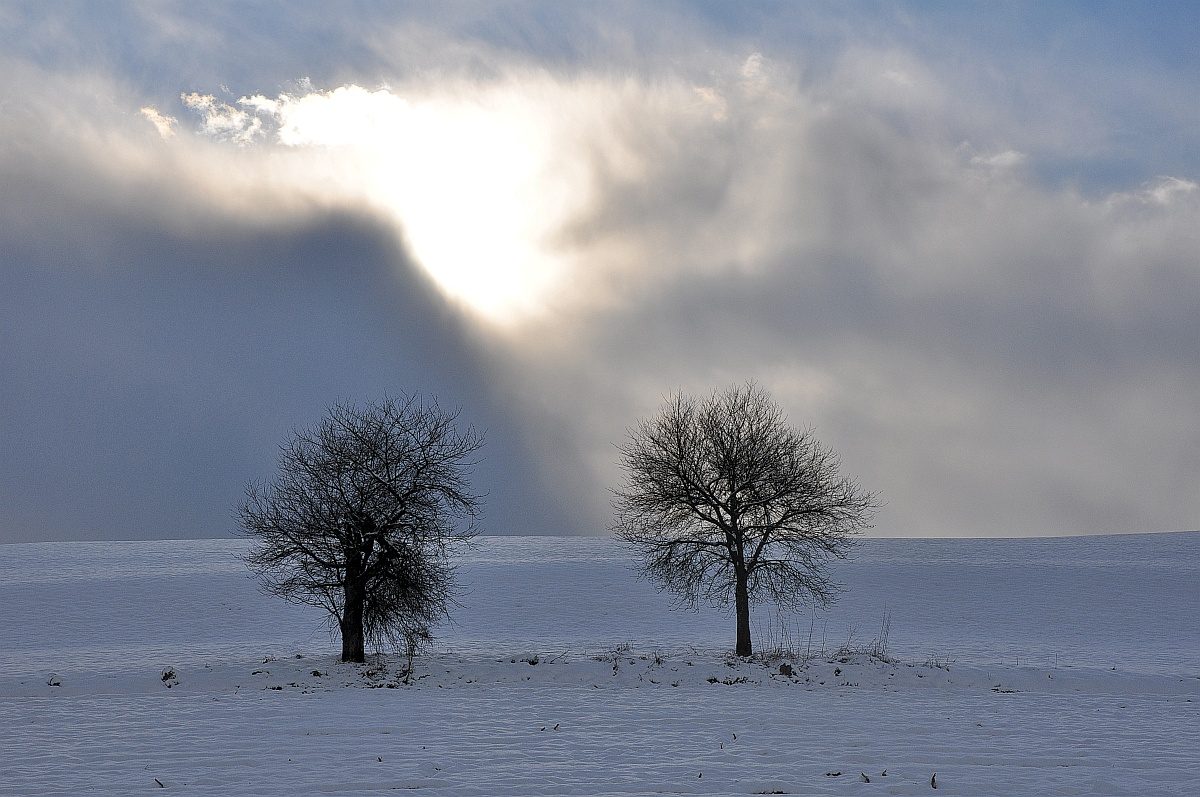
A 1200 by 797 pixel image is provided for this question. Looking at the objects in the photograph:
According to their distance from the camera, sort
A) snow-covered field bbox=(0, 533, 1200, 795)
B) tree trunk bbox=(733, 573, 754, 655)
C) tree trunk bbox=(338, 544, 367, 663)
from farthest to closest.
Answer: tree trunk bbox=(733, 573, 754, 655), tree trunk bbox=(338, 544, 367, 663), snow-covered field bbox=(0, 533, 1200, 795)

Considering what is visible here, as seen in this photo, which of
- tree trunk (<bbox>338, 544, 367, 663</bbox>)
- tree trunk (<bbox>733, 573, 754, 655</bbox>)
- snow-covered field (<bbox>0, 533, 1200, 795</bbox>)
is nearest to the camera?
snow-covered field (<bbox>0, 533, 1200, 795</bbox>)

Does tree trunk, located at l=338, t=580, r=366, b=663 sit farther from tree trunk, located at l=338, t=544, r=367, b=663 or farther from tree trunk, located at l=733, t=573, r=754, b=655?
tree trunk, located at l=733, t=573, r=754, b=655

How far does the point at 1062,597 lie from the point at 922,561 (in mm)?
12504

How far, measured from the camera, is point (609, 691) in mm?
23859

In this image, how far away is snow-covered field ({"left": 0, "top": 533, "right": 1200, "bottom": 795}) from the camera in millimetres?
13617

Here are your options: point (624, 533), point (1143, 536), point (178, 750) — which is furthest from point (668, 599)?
point (1143, 536)

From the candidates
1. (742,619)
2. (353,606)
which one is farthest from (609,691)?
(353,606)

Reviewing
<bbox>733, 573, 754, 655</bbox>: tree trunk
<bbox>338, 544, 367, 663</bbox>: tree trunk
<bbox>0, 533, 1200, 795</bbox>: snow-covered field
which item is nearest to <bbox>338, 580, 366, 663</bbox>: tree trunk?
<bbox>338, 544, 367, 663</bbox>: tree trunk

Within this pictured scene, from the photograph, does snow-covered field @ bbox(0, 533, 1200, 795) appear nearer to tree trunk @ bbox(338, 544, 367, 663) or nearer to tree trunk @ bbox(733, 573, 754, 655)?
tree trunk @ bbox(338, 544, 367, 663)

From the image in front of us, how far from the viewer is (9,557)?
Result: 2421 inches

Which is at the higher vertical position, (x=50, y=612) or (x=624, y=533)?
(x=624, y=533)

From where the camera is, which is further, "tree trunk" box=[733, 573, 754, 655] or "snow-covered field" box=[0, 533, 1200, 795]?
"tree trunk" box=[733, 573, 754, 655]

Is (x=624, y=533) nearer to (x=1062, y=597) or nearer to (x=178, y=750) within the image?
(x=178, y=750)

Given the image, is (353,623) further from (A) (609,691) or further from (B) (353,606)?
(A) (609,691)
